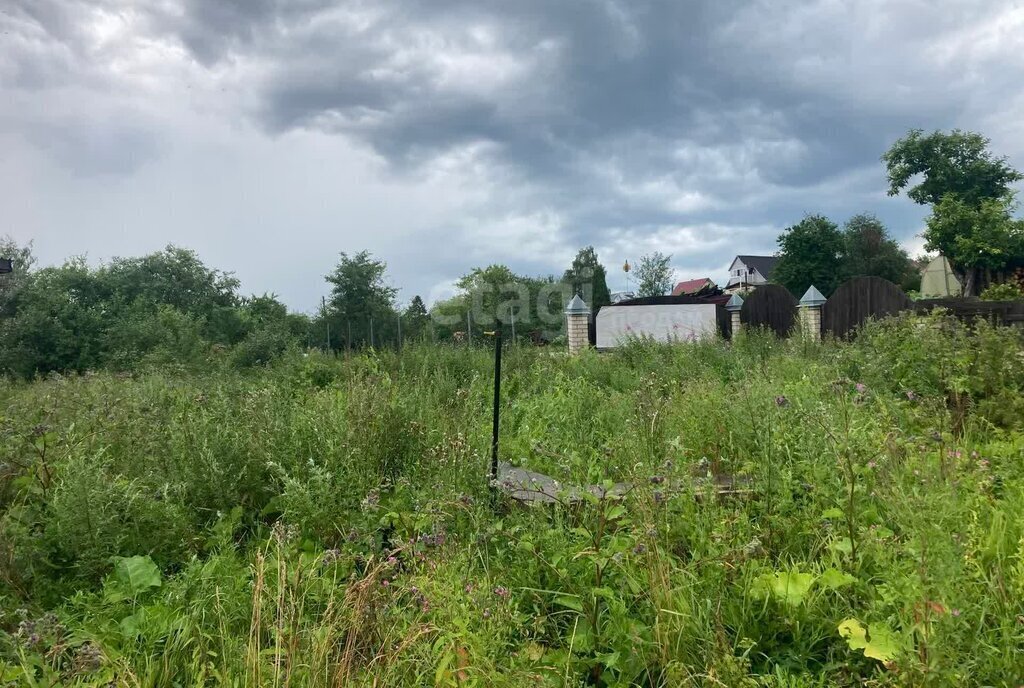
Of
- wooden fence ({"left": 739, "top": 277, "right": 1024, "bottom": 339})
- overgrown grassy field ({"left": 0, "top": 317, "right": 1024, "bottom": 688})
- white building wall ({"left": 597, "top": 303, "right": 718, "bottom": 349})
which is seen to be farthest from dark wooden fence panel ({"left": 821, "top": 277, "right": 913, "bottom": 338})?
overgrown grassy field ({"left": 0, "top": 317, "right": 1024, "bottom": 688})

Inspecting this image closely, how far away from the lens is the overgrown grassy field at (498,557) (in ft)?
5.74

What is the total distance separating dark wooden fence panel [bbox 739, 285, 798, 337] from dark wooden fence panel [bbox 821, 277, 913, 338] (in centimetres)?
208

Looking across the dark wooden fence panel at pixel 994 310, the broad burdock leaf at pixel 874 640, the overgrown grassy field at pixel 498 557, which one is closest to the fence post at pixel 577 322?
the dark wooden fence panel at pixel 994 310

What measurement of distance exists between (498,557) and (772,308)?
16.7 m

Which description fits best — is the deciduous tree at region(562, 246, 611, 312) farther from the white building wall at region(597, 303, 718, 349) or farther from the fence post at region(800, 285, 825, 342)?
the fence post at region(800, 285, 825, 342)

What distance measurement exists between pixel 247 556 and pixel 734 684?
214 cm

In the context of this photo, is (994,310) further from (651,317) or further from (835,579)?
(651,317)

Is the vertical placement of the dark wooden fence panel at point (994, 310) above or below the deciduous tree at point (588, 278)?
below

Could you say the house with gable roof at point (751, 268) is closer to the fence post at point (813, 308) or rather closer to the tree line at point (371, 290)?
the tree line at point (371, 290)

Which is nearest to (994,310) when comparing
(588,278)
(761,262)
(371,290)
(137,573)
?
(137,573)

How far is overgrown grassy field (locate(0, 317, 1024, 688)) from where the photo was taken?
1.75 meters

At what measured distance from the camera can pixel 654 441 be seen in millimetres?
3416

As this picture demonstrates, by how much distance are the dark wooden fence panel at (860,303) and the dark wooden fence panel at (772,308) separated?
6.84 ft

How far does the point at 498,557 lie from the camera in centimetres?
239
